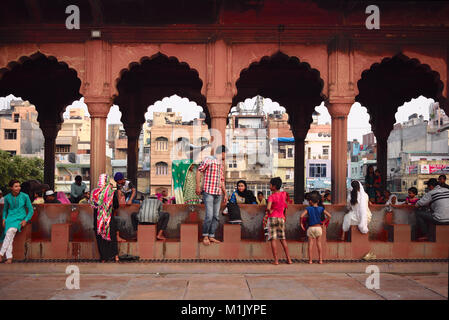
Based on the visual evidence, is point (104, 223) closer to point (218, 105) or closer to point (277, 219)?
point (277, 219)

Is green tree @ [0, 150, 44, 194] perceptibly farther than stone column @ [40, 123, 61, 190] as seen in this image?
Yes

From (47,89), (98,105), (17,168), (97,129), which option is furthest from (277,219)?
(17,168)

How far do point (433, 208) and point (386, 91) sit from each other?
7.21 metres

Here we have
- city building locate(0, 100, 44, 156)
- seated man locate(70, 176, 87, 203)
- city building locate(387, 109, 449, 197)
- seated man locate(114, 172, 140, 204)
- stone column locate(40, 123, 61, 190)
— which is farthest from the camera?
city building locate(0, 100, 44, 156)

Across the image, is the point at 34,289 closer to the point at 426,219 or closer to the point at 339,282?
the point at 339,282

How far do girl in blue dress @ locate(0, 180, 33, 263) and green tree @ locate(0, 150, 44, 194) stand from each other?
49264mm

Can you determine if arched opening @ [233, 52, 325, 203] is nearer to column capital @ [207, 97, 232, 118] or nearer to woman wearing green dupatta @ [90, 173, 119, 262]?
column capital @ [207, 97, 232, 118]

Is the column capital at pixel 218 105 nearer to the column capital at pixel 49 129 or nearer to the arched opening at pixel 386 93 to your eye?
the arched opening at pixel 386 93

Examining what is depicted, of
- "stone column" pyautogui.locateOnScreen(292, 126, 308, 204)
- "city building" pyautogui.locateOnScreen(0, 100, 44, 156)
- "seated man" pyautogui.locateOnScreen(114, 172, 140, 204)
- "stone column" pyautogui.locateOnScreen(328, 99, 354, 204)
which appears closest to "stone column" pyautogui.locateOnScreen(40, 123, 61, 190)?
"seated man" pyautogui.locateOnScreen(114, 172, 140, 204)

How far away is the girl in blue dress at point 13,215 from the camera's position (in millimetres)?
8930

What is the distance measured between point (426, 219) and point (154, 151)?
63.1 metres

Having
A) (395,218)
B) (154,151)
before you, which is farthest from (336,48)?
(154,151)

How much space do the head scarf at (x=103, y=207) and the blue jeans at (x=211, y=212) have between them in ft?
5.58

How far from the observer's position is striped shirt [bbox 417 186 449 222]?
9531mm
